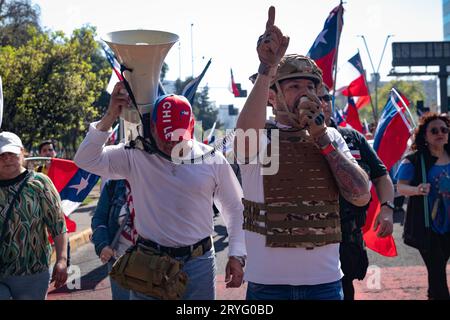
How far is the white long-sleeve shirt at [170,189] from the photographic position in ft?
11.0

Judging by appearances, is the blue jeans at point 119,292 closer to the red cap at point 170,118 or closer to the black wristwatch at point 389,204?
the red cap at point 170,118

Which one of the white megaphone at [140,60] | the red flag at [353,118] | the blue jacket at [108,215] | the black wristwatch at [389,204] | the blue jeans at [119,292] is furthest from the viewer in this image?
the red flag at [353,118]

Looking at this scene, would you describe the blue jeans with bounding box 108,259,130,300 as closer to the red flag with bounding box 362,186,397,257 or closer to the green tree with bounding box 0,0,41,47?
the red flag with bounding box 362,186,397,257

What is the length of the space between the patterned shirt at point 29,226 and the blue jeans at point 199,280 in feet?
3.44

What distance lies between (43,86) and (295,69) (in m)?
14.6

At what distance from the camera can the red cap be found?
333 centimetres

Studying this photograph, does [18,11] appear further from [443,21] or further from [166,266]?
[443,21]

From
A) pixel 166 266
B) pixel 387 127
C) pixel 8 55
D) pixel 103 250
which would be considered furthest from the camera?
pixel 8 55

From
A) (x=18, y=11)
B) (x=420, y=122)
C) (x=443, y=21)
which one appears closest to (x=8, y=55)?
(x=18, y=11)

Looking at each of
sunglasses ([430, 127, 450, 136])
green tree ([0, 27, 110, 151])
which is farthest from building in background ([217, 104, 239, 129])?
green tree ([0, 27, 110, 151])

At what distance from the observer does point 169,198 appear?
3.38 metres

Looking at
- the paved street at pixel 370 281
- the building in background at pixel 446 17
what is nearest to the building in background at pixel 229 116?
the paved street at pixel 370 281

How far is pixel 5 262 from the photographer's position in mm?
4016
